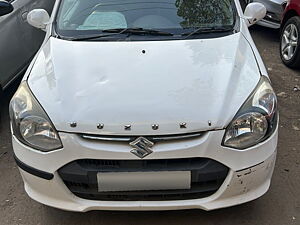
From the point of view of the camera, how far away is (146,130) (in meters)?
2.41

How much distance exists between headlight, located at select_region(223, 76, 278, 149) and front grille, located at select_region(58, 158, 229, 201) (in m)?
0.18

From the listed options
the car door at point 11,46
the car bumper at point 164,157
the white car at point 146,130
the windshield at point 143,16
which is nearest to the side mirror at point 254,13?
the windshield at point 143,16

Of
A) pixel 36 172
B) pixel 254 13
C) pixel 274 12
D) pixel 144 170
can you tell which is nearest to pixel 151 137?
pixel 144 170

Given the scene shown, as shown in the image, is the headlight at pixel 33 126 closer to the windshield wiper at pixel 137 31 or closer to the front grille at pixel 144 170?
the front grille at pixel 144 170

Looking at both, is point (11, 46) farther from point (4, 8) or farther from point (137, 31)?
point (137, 31)

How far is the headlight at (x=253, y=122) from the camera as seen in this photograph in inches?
98.0

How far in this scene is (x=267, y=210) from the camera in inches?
117

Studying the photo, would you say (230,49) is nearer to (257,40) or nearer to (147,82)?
(147,82)

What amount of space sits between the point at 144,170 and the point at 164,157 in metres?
0.13

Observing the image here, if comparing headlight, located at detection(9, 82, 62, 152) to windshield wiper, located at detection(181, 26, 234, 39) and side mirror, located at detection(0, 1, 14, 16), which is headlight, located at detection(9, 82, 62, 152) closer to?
windshield wiper, located at detection(181, 26, 234, 39)

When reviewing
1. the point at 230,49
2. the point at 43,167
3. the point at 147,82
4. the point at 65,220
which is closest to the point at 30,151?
the point at 43,167

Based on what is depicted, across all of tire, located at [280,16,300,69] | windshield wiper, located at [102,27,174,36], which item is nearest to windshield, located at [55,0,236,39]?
windshield wiper, located at [102,27,174,36]

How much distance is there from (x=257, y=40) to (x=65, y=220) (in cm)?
440

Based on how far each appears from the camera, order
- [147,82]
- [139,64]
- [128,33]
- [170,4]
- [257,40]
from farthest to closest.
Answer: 1. [257,40]
2. [170,4]
3. [128,33]
4. [139,64]
5. [147,82]
